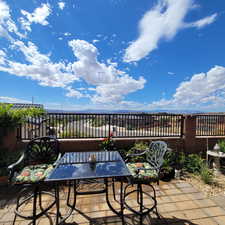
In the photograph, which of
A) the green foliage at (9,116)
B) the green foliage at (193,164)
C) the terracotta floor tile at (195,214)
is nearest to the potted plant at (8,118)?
the green foliage at (9,116)

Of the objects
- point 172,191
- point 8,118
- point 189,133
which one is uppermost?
point 8,118

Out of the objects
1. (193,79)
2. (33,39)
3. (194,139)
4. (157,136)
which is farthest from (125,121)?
(193,79)

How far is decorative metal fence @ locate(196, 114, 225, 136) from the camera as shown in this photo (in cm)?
429

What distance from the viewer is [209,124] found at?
435 cm

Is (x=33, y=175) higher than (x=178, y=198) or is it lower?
higher

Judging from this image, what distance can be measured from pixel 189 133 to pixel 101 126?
9.19 ft

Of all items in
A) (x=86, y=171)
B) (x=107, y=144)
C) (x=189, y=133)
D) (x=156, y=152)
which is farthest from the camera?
(x=189, y=133)

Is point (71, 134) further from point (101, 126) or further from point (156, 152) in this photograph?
point (156, 152)

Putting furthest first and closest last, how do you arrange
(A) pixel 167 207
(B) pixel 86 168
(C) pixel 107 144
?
(C) pixel 107 144 → (A) pixel 167 207 → (B) pixel 86 168

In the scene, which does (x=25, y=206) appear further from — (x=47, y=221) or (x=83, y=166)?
(x=83, y=166)

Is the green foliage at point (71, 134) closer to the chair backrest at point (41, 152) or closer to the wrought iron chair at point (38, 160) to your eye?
the wrought iron chair at point (38, 160)

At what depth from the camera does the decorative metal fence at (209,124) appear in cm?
429

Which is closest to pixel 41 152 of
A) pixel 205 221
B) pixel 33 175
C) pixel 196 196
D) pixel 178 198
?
pixel 33 175

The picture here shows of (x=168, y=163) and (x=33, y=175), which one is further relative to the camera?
(x=168, y=163)
